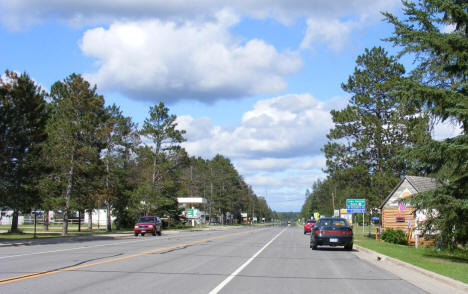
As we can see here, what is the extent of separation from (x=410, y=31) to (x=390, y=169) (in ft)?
87.2

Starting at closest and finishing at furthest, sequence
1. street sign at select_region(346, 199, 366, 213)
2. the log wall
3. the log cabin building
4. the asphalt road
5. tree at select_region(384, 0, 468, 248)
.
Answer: the asphalt road
tree at select_region(384, 0, 468, 248)
the log cabin building
street sign at select_region(346, 199, 366, 213)
the log wall

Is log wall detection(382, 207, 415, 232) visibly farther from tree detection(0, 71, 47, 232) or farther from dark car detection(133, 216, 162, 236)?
tree detection(0, 71, 47, 232)

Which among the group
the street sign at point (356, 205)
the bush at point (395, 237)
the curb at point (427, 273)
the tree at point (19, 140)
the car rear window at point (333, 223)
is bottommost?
the bush at point (395, 237)

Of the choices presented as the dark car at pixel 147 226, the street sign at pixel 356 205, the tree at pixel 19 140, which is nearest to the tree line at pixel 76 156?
the tree at pixel 19 140

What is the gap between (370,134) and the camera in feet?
133

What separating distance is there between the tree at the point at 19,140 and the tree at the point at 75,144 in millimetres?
6167

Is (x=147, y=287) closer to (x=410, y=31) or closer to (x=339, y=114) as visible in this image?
(x=410, y=31)

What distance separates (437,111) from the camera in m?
15.9

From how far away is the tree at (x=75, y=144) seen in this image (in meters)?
39.9

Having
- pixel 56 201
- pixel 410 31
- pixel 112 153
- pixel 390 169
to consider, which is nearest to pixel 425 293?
pixel 410 31

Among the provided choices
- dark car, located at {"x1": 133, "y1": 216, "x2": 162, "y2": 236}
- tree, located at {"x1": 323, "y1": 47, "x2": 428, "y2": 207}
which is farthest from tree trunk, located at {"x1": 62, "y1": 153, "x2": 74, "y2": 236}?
tree, located at {"x1": 323, "y1": 47, "x2": 428, "y2": 207}

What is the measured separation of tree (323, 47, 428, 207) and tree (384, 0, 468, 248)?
74.6ft

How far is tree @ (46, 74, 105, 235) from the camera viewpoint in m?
39.9

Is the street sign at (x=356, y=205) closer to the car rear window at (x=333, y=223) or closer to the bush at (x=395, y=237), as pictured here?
the bush at (x=395, y=237)
